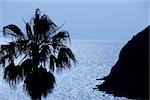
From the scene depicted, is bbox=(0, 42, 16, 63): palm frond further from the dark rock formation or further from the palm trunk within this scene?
the dark rock formation

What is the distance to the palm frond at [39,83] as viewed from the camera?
595cm

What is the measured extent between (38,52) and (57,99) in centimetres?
2703

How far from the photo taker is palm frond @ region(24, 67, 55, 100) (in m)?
5.95

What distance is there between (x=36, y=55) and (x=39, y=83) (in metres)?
0.48

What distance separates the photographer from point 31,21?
6.32 metres

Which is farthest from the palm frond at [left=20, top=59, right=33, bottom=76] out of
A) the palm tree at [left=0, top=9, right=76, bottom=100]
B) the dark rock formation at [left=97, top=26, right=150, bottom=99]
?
the dark rock formation at [left=97, top=26, right=150, bottom=99]

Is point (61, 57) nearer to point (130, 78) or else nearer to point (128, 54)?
point (130, 78)

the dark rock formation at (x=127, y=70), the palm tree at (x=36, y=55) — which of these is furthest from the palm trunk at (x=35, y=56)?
the dark rock formation at (x=127, y=70)

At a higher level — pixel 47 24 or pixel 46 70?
pixel 47 24

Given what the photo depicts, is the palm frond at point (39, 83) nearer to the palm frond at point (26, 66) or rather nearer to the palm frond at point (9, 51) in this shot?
the palm frond at point (26, 66)

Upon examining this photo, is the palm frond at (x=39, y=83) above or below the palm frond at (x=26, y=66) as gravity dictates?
below

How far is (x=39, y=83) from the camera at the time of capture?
5.93 meters

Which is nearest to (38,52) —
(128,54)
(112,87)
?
(128,54)

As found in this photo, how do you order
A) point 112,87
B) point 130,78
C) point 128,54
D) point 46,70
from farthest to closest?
point 112,87 < point 128,54 < point 130,78 < point 46,70
